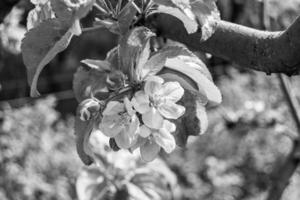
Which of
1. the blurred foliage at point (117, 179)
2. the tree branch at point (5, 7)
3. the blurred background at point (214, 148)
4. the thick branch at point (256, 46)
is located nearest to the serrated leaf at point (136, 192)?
the blurred foliage at point (117, 179)

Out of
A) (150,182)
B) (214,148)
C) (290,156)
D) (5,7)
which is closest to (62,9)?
(5,7)

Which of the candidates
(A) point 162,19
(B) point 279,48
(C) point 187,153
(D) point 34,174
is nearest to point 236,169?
(C) point 187,153

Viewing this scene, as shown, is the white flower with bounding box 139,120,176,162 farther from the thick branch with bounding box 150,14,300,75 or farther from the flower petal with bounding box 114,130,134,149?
the thick branch with bounding box 150,14,300,75

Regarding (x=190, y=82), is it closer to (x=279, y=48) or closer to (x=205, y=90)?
(x=205, y=90)

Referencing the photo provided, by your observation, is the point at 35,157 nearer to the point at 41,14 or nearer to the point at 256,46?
the point at 41,14

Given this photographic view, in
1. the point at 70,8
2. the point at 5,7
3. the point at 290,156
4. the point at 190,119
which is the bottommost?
the point at 290,156

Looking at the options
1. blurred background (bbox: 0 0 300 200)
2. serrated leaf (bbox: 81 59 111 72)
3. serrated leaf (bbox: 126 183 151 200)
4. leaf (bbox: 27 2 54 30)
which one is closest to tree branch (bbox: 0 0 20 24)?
leaf (bbox: 27 2 54 30)
